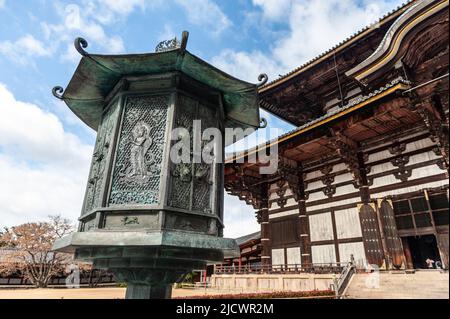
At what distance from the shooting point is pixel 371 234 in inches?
368

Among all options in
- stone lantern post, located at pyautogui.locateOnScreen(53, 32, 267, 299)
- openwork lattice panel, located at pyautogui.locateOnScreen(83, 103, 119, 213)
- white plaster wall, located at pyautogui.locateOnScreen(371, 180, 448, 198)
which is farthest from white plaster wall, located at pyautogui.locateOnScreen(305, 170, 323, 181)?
openwork lattice panel, located at pyautogui.locateOnScreen(83, 103, 119, 213)

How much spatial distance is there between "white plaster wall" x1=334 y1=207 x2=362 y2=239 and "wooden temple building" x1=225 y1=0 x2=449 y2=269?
37 mm

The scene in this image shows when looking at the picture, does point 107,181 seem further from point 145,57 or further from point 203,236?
point 145,57

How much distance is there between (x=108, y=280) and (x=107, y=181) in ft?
105

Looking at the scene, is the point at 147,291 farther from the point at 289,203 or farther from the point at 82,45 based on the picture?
the point at 289,203

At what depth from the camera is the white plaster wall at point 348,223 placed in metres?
10.2

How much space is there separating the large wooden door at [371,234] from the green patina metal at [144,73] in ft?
24.8

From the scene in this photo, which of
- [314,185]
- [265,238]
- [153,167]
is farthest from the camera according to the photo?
[265,238]

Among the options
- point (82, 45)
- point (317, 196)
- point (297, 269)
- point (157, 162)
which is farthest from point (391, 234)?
point (82, 45)

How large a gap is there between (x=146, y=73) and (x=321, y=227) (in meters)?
10.1

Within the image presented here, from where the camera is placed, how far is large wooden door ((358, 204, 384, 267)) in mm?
9102

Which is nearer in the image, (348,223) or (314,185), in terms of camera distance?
(348,223)

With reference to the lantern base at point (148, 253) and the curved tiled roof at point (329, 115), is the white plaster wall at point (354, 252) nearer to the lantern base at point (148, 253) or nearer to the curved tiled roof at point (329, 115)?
the curved tiled roof at point (329, 115)
